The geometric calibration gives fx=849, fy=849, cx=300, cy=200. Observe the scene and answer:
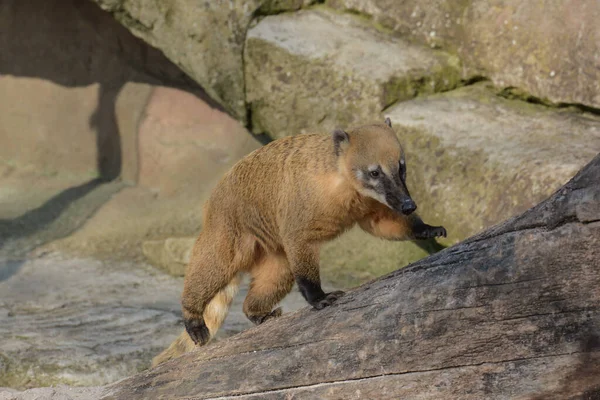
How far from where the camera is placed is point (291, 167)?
15.0 feet

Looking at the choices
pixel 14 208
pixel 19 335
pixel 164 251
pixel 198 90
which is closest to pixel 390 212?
pixel 19 335

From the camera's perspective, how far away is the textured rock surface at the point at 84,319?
5.68 m

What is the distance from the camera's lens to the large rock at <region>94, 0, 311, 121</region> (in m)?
7.63

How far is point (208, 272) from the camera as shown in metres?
4.74

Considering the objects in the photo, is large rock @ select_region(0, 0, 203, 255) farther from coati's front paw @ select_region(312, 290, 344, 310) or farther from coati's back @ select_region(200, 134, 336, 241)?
coati's front paw @ select_region(312, 290, 344, 310)

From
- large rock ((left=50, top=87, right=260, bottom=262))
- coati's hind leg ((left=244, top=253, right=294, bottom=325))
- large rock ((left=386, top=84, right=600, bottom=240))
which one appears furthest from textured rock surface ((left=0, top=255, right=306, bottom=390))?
large rock ((left=386, top=84, right=600, bottom=240))

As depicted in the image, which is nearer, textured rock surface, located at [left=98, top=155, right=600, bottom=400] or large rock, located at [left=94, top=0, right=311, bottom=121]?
textured rock surface, located at [left=98, top=155, right=600, bottom=400]

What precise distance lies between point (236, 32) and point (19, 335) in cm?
323

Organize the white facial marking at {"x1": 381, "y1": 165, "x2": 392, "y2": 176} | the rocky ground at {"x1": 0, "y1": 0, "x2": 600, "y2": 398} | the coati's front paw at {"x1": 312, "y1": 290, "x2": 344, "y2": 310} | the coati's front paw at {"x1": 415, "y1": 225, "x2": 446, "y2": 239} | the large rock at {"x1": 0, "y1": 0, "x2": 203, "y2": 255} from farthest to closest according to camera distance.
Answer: the large rock at {"x1": 0, "y1": 0, "x2": 203, "y2": 255} < the rocky ground at {"x1": 0, "y1": 0, "x2": 600, "y2": 398} < the coati's front paw at {"x1": 415, "y1": 225, "x2": 446, "y2": 239} < the white facial marking at {"x1": 381, "y1": 165, "x2": 392, "y2": 176} < the coati's front paw at {"x1": 312, "y1": 290, "x2": 344, "y2": 310}

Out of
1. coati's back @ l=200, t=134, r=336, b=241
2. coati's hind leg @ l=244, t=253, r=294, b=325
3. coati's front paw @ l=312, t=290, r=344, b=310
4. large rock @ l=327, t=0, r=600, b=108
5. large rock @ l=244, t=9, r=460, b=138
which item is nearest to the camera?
coati's front paw @ l=312, t=290, r=344, b=310

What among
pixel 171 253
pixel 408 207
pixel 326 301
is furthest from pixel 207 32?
pixel 326 301

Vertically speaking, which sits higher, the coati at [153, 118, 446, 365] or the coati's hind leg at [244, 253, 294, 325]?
the coati at [153, 118, 446, 365]

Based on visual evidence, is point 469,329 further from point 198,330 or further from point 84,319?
point 84,319

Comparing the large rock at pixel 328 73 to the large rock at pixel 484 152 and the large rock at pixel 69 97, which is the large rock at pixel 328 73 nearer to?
the large rock at pixel 484 152
